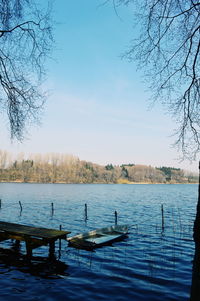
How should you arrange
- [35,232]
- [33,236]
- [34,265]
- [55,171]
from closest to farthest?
[34,265]
[33,236]
[35,232]
[55,171]

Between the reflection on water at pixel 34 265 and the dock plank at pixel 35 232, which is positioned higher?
the dock plank at pixel 35 232

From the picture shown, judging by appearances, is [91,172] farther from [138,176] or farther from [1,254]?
[1,254]

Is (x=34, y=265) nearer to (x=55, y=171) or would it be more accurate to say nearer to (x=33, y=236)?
(x=33, y=236)

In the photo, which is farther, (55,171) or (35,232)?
(55,171)

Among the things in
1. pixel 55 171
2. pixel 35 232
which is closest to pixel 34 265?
pixel 35 232

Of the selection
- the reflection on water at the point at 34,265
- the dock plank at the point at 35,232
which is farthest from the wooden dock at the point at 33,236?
the reflection on water at the point at 34,265

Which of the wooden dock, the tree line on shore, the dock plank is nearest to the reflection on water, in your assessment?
the wooden dock

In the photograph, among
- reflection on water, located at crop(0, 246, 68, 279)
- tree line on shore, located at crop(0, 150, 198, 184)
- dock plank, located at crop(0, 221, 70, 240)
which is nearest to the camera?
reflection on water, located at crop(0, 246, 68, 279)

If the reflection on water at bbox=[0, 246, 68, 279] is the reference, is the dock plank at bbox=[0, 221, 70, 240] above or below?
above

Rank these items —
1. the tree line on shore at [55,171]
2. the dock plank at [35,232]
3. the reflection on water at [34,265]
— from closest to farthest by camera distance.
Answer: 1. the reflection on water at [34,265]
2. the dock plank at [35,232]
3. the tree line on shore at [55,171]

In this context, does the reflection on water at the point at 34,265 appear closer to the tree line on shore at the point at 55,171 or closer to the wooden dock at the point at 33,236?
the wooden dock at the point at 33,236

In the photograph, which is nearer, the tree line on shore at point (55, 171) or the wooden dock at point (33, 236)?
the wooden dock at point (33, 236)

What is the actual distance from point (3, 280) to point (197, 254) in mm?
8390

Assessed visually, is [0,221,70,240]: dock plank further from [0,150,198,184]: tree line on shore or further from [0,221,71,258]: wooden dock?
[0,150,198,184]: tree line on shore
